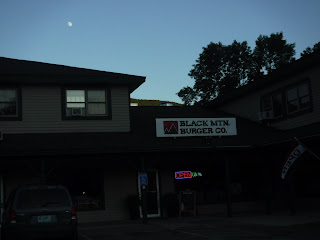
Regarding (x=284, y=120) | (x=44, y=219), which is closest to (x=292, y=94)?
(x=284, y=120)

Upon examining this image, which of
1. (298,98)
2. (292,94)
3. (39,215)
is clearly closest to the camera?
(39,215)

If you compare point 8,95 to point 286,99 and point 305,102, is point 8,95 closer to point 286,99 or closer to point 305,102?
point 286,99

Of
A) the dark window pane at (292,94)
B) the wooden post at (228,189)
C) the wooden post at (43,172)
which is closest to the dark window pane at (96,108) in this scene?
the wooden post at (43,172)

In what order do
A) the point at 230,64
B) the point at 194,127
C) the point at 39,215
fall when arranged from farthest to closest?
the point at 230,64 → the point at 194,127 → the point at 39,215

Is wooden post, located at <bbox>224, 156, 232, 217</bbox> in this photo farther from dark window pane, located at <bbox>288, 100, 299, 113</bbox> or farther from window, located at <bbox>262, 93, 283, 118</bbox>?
window, located at <bbox>262, 93, 283, 118</bbox>

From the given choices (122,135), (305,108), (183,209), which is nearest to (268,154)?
(305,108)

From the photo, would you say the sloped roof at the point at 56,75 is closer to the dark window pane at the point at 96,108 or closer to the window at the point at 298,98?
the dark window pane at the point at 96,108

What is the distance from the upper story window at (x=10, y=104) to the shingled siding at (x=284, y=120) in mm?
12463

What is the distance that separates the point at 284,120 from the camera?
23.2 metres

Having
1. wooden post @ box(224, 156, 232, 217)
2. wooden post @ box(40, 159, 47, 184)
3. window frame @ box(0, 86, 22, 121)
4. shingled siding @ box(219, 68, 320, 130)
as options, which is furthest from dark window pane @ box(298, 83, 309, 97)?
window frame @ box(0, 86, 22, 121)

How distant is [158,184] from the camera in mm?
21938

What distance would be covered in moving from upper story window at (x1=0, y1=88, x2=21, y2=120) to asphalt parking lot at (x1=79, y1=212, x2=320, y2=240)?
21.8 ft

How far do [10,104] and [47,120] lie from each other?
1.75 m

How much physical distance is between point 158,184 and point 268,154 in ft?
17.1
